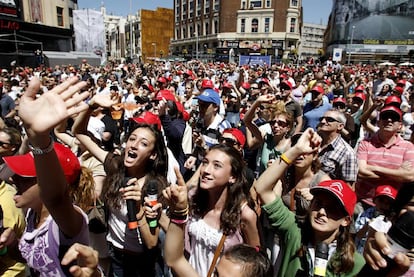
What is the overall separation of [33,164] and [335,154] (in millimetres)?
2998

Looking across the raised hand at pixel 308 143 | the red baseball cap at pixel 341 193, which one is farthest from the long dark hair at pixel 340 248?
the raised hand at pixel 308 143

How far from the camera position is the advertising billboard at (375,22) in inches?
2037

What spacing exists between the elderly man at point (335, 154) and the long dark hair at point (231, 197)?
53.3 inches

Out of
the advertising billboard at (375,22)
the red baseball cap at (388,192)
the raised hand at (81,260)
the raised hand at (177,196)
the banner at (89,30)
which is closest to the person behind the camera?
the raised hand at (81,260)

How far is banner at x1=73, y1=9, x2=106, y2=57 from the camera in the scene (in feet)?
122

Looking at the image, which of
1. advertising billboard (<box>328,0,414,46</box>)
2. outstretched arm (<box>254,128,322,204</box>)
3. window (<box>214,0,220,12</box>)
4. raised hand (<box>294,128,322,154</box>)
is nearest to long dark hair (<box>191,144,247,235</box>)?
outstretched arm (<box>254,128,322,204</box>)

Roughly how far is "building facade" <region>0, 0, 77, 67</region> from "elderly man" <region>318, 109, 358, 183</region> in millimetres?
29532

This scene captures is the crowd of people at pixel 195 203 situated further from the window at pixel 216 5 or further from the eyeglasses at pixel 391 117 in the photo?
the window at pixel 216 5

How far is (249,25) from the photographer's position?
66.6 m

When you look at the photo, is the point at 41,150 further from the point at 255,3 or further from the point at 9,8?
the point at 255,3

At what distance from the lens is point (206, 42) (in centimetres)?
7331

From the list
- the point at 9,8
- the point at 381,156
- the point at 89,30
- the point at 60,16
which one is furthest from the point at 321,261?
the point at 60,16

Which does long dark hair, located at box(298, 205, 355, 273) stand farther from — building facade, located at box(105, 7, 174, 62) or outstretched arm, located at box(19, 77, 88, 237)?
building facade, located at box(105, 7, 174, 62)

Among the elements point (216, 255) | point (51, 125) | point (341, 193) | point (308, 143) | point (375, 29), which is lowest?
point (216, 255)
